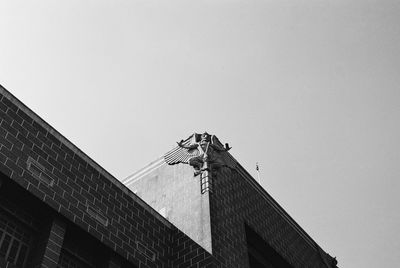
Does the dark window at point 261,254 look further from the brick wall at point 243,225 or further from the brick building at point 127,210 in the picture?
the brick wall at point 243,225

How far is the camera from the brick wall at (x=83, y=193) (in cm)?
1391

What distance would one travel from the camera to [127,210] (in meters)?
16.7

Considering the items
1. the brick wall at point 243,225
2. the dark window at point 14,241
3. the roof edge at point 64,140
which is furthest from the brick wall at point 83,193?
the brick wall at point 243,225

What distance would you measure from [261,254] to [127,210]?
7374 millimetres

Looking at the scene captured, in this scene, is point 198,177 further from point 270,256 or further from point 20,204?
point 20,204

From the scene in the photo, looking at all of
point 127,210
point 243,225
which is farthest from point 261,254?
point 127,210

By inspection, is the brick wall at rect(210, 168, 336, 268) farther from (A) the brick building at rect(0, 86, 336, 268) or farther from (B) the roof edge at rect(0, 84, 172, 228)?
(B) the roof edge at rect(0, 84, 172, 228)

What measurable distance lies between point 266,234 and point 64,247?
10082 millimetres

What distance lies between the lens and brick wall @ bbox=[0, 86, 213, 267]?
13906mm

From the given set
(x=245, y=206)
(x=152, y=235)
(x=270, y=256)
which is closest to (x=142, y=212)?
(x=152, y=235)

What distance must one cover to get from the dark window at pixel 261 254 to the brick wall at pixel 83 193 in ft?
13.6

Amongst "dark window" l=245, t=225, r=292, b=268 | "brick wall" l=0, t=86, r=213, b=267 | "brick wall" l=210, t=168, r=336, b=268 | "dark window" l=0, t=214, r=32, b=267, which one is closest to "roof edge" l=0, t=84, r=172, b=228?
"brick wall" l=0, t=86, r=213, b=267

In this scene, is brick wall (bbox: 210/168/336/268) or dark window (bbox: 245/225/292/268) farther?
dark window (bbox: 245/225/292/268)

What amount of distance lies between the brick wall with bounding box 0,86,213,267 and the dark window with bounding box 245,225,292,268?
4.15m
